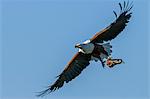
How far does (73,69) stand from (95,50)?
1.01m

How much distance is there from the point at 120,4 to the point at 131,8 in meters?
0.29

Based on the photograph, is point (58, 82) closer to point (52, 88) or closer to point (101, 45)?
point (52, 88)

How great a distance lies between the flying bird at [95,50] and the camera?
18953mm

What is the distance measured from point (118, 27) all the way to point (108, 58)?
81 centimetres

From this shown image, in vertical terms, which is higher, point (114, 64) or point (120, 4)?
point (120, 4)

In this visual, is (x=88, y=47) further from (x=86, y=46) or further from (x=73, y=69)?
(x=73, y=69)

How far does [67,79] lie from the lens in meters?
19.8

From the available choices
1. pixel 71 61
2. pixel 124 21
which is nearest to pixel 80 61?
pixel 71 61

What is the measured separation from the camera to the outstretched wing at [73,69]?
64.0 ft

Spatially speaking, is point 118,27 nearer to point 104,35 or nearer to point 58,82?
point 104,35

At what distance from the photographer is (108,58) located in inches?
749

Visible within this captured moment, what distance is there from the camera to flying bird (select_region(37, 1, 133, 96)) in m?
19.0

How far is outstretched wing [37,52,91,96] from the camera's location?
19.5 meters

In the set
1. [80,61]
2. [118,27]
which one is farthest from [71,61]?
[118,27]
